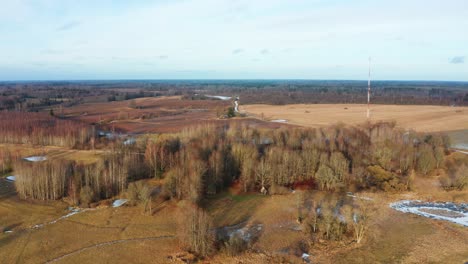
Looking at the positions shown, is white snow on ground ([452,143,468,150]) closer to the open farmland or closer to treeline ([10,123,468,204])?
treeline ([10,123,468,204])

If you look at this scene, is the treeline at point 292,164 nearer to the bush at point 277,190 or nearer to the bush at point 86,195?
the bush at point 277,190

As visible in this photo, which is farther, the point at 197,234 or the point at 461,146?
the point at 461,146

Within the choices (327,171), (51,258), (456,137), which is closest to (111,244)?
(51,258)

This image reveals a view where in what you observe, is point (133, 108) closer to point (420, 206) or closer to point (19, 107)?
point (19, 107)

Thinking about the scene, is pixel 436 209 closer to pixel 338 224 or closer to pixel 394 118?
pixel 338 224

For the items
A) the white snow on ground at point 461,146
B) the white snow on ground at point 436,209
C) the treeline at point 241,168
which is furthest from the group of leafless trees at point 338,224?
the white snow on ground at point 461,146

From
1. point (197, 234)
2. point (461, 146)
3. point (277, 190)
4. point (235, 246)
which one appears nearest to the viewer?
point (197, 234)

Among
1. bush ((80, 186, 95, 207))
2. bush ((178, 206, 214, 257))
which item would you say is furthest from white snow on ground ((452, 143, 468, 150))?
bush ((80, 186, 95, 207))

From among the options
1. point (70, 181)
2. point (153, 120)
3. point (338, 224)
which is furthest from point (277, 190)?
point (153, 120)
